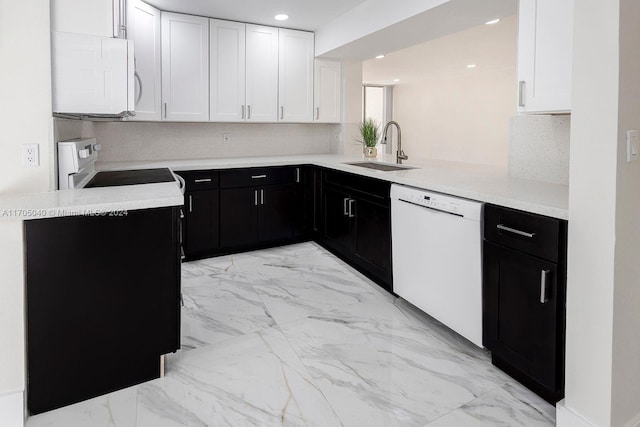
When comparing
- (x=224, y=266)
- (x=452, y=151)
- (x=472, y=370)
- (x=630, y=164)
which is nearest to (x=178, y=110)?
(x=224, y=266)

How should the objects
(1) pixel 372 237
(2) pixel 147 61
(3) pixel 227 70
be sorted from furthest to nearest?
(3) pixel 227 70, (2) pixel 147 61, (1) pixel 372 237

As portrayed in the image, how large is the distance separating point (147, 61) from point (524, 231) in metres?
3.36

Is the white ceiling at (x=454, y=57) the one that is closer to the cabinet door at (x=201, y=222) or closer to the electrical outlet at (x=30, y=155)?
the cabinet door at (x=201, y=222)

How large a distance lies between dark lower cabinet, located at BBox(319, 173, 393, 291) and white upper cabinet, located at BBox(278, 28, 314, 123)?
1036 mm

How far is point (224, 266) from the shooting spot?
3.79 m

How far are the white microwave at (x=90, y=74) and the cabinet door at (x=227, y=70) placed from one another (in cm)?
190

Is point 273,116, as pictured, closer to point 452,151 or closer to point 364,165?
point 364,165

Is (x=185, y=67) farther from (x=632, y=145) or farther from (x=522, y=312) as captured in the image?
(x=632, y=145)

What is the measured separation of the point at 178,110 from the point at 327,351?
2.77 meters

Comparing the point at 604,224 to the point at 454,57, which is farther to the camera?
the point at 454,57

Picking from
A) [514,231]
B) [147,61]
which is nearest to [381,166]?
[514,231]

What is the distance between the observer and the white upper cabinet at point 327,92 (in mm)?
4734

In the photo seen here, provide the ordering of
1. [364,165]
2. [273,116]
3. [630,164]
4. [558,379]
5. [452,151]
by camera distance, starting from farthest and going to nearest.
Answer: [452,151] < [273,116] < [364,165] < [558,379] < [630,164]

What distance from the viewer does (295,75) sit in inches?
180
